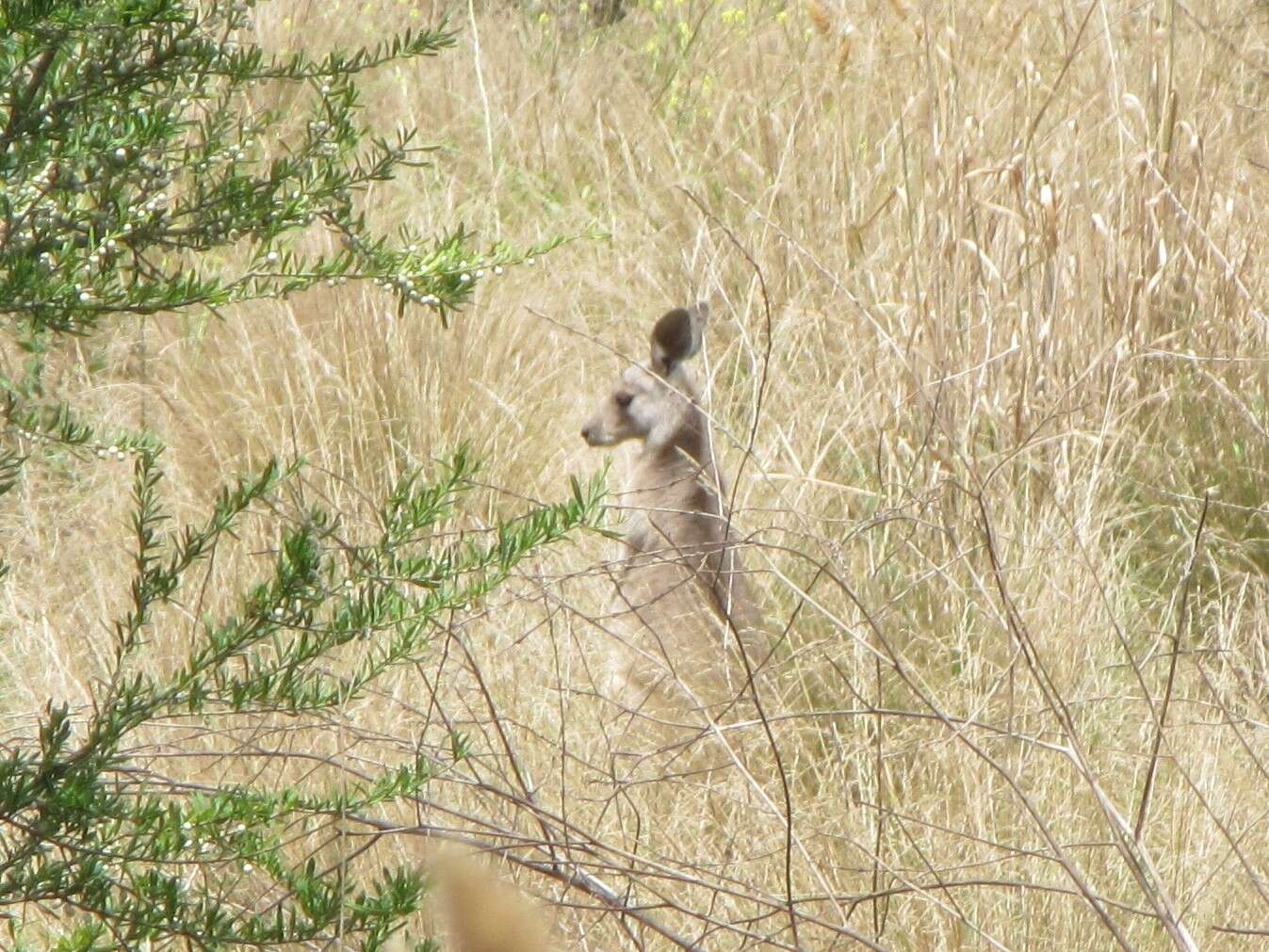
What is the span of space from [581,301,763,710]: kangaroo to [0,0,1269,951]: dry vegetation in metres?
0.15

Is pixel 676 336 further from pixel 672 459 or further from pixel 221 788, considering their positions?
pixel 221 788

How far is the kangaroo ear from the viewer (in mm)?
5156

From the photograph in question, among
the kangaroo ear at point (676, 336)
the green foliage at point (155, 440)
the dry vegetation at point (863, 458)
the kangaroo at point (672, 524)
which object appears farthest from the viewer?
the kangaroo ear at point (676, 336)

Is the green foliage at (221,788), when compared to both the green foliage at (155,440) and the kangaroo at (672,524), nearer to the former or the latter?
the green foliage at (155,440)

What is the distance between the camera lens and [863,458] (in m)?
5.04

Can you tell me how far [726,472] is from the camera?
5652 millimetres

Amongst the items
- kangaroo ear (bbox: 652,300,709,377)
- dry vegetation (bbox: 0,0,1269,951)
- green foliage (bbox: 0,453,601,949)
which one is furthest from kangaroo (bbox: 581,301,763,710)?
green foliage (bbox: 0,453,601,949)

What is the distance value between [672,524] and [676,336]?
58cm

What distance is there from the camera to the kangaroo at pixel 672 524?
4422 mm

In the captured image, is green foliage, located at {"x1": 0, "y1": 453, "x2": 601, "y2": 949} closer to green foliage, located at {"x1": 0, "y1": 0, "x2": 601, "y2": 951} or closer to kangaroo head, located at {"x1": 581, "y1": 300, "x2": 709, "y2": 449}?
green foliage, located at {"x1": 0, "y1": 0, "x2": 601, "y2": 951}

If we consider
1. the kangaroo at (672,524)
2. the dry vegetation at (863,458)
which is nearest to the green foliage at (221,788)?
the dry vegetation at (863,458)

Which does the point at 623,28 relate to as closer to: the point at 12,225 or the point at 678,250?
the point at 678,250

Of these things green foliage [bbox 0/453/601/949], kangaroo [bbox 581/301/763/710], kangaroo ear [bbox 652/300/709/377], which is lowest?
kangaroo [bbox 581/301/763/710]

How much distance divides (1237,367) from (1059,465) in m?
Answer: 0.86
